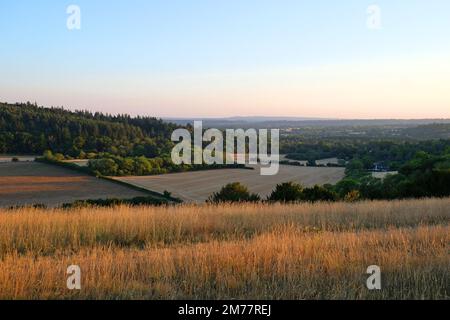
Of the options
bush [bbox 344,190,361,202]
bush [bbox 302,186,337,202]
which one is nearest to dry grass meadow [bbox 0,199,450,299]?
bush [bbox 344,190,361,202]

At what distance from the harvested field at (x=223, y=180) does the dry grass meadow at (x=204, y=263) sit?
43598 mm

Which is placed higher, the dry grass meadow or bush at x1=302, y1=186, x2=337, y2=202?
the dry grass meadow

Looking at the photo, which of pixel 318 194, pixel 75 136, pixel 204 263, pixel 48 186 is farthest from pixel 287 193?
pixel 75 136

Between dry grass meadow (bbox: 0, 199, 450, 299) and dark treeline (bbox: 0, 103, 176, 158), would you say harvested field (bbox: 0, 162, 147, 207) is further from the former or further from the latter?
dry grass meadow (bbox: 0, 199, 450, 299)

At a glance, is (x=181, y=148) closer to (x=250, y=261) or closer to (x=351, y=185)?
(x=351, y=185)

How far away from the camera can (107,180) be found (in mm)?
67188

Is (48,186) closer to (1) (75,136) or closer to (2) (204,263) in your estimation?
(1) (75,136)

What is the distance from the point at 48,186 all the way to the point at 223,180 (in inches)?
978

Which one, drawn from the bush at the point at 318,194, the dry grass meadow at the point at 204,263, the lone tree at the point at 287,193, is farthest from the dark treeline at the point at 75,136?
the dry grass meadow at the point at 204,263

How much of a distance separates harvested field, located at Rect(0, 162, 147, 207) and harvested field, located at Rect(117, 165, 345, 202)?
4950 mm

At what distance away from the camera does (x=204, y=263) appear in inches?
260

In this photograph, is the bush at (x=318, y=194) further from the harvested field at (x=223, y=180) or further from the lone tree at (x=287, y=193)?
the harvested field at (x=223, y=180)

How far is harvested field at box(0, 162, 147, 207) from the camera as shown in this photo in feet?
170
